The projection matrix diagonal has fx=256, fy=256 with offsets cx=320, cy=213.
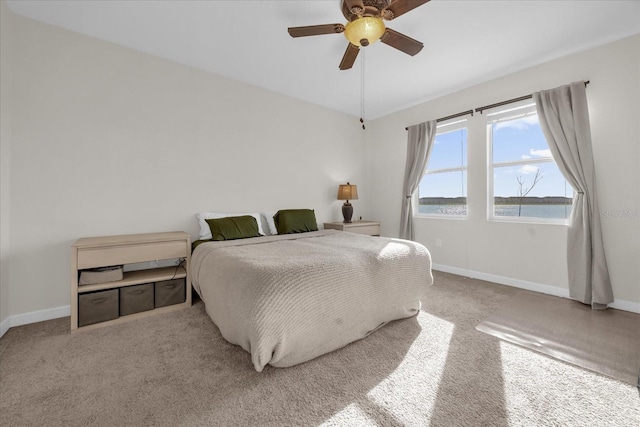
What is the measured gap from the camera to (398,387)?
4.65ft

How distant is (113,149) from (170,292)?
1531mm

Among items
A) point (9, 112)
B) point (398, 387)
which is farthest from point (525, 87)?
point (9, 112)

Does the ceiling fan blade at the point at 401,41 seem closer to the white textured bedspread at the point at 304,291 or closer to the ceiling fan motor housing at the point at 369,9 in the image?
the ceiling fan motor housing at the point at 369,9

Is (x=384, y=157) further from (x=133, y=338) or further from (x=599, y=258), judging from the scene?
(x=133, y=338)

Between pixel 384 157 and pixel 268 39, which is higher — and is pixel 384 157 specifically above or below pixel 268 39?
below

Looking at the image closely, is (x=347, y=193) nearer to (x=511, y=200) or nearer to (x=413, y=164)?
(x=413, y=164)

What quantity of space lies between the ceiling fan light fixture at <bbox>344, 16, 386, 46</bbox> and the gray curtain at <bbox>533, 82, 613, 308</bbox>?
7.61 ft

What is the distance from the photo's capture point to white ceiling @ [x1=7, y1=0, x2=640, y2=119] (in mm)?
2104

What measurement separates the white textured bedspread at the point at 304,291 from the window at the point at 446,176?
193 cm

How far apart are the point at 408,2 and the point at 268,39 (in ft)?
4.71

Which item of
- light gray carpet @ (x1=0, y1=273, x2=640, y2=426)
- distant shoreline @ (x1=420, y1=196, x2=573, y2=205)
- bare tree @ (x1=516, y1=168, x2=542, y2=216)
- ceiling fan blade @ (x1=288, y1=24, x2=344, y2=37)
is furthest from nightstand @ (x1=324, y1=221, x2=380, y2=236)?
ceiling fan blade @ (x1=288, y1=24, x2=344, y2=37)

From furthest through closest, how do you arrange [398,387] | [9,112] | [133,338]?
[9,112]
[133,338]
[398,387]

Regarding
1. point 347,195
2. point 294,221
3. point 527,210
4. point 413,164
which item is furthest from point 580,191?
point 294,221

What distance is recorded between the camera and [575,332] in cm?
203
